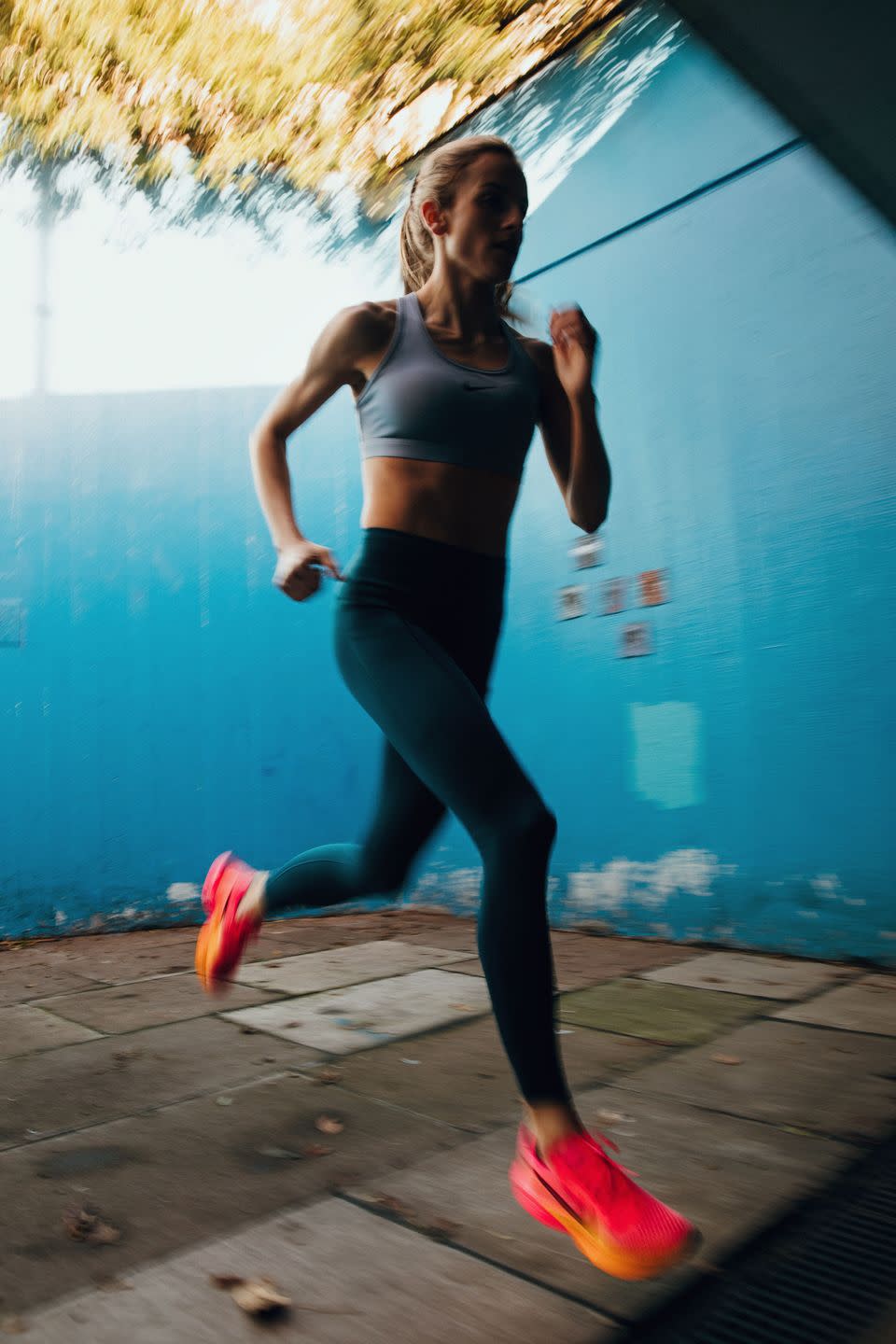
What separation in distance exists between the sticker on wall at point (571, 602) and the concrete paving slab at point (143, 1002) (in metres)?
2.22

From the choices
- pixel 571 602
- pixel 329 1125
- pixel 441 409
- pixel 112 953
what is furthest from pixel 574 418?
pixel 112 953

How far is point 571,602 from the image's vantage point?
4.62 meters

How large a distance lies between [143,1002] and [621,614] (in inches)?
101

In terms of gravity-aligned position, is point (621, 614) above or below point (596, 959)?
above

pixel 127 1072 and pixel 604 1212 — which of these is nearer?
pixel 604 1212

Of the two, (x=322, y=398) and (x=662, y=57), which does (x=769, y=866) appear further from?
(x=662, y=57)

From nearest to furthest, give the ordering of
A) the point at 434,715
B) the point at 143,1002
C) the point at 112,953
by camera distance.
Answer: the point at 434,715
the point at 143,1002
the point at 112,953

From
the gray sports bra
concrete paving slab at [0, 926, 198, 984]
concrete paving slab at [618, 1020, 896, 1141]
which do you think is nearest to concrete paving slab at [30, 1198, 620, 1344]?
concrete paving slab at [618, 1020, 896, 1141]

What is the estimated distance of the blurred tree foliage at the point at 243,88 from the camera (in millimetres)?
5008

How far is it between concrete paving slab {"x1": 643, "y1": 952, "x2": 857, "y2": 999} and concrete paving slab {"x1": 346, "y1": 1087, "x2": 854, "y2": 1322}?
3.84ft

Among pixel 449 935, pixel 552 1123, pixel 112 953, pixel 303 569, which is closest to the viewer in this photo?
pixel 552 1123

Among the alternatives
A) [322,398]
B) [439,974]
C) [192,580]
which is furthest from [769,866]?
[192,580]

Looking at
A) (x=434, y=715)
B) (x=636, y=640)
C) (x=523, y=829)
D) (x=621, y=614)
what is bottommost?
(x=523, y=829)

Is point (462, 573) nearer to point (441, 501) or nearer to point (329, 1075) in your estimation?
point (441, 501)
